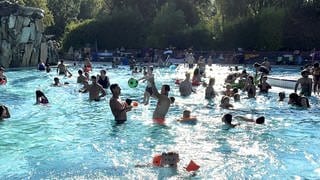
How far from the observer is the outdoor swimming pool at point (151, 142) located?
29.3 ft

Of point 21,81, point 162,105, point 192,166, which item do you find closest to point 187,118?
point 162,105

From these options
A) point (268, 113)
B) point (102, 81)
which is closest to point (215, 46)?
point (102, 81)

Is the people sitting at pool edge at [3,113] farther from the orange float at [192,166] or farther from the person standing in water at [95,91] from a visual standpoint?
the orange float at [192,166]

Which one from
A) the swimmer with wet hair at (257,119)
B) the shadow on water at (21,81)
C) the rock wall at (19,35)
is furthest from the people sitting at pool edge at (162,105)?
the rock wall at (19,35)

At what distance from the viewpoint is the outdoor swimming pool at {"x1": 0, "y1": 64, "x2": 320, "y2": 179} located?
8.95 m

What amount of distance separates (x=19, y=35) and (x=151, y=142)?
28.5 metres

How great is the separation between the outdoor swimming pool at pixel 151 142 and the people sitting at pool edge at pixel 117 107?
0.26m

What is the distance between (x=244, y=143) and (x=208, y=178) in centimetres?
292

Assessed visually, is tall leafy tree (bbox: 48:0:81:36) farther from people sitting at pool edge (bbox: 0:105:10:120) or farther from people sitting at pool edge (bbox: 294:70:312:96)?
people sitting at pool edge (bbox: 0:105:10:120)

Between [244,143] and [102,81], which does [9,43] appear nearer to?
[102,81]

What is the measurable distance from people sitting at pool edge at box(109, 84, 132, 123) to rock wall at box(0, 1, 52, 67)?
25471 millimetres

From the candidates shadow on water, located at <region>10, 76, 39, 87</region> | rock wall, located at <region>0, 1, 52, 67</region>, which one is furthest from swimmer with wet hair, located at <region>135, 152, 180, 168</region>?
rock wall, located at <region>0, 1, 52, 67</region>

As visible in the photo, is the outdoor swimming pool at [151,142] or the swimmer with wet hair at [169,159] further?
the outdoor swimming pool at [151,142]

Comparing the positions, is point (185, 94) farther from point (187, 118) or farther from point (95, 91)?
point (187, 118)
